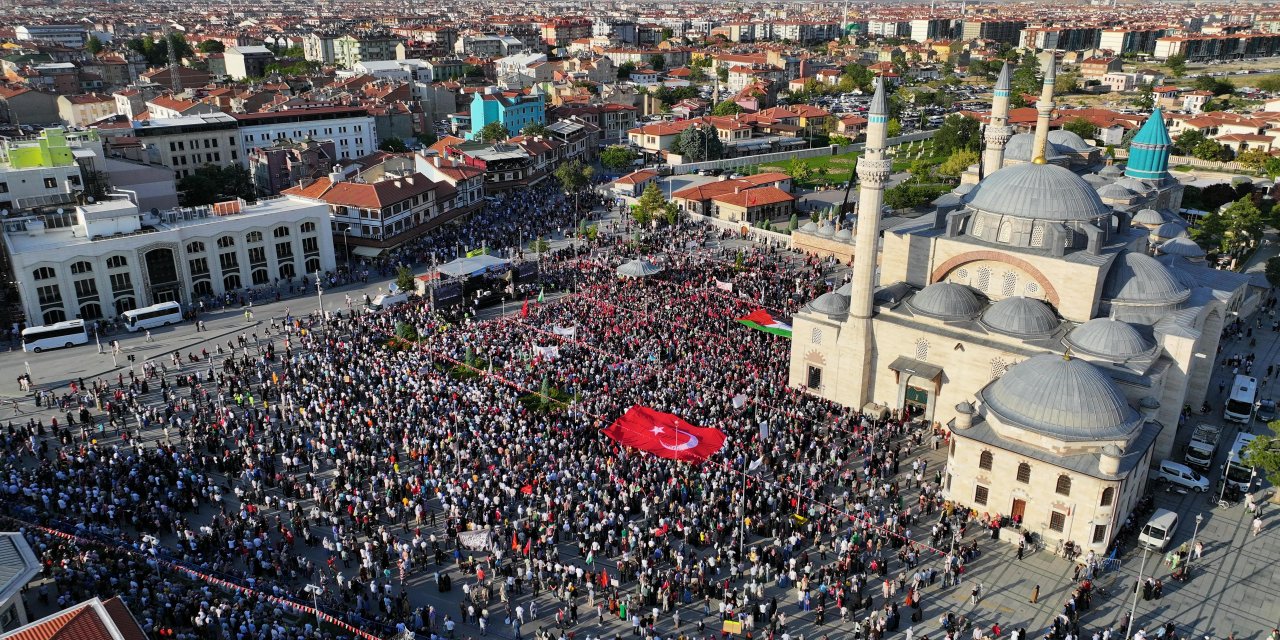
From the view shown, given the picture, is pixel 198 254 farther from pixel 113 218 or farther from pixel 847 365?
pixel 847 365

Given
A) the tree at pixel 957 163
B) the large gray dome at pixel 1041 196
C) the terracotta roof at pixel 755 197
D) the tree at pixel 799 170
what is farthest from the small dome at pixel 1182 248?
the tree at pixel 957 163

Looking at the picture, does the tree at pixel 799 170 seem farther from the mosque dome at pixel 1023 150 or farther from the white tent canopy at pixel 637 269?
the white tent canopy at pixel 637 269

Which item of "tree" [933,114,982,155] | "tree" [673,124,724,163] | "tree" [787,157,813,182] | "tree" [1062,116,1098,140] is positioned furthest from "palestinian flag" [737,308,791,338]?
"tree" [1062,116,1098,140]

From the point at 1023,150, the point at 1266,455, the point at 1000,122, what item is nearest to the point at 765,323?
the point at 1000,122

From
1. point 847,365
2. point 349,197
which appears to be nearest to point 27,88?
point 349,197

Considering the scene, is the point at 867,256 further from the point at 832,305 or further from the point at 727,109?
the point at 727,109
